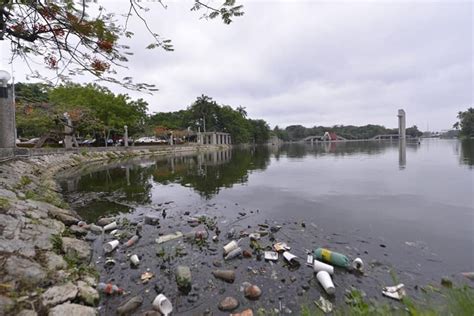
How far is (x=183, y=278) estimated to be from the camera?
346 cm

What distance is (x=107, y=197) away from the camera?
28.6ft

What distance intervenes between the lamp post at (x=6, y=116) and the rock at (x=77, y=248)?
850 cm

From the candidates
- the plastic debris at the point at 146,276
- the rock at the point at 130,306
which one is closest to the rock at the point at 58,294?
the rock at the point at 130,306

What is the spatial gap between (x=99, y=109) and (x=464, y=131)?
268ft

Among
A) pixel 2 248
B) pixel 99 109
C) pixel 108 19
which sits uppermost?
pixel 99 109

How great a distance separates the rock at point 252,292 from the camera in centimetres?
319

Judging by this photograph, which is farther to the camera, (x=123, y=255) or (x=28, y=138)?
(x=28, y=138)

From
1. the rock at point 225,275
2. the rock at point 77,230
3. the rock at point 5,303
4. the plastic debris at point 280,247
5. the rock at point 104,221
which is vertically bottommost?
the rock at point 225,275

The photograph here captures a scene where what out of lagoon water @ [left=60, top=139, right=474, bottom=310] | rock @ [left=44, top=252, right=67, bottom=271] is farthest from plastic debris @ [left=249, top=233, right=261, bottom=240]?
rock @ [left=44, top=252, right=67, bottom=271]

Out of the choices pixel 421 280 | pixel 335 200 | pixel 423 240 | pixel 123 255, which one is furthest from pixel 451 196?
pixel 123 255

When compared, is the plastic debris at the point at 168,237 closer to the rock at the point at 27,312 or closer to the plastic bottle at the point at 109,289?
the plastic bottle at the point at 109,289

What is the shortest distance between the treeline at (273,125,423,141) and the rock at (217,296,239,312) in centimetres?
9989

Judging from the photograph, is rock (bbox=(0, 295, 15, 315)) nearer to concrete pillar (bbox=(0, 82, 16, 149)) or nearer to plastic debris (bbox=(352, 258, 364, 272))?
plastic debris (bbox=(352, 258, 364, 272))

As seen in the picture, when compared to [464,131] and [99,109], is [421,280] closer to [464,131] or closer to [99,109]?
[99,109]
